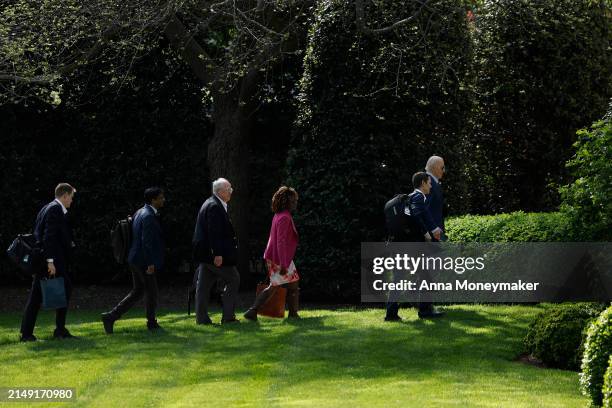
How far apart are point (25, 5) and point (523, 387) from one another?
10578 mm

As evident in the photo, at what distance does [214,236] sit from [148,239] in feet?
2.81

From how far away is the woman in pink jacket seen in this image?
45.5 feet

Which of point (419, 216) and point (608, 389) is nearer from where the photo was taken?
point (608, 389)

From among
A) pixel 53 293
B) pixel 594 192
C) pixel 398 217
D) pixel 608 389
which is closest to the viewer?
pixel 608 389

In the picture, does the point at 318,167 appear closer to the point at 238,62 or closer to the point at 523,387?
the point at 238,62

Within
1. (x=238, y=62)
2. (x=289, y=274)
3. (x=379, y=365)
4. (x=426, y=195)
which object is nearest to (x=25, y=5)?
(x=238, y=62)

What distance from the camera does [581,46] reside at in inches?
744

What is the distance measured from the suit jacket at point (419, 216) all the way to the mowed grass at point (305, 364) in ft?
3.91

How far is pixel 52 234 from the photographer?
1280 cm

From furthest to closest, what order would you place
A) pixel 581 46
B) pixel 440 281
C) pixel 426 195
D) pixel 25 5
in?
pixel 581 46, pixel 25 5, pixel 440 281, pixel 426 195

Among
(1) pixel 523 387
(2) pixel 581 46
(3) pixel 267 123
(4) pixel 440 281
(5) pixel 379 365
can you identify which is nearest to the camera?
(1) pixel 523 387

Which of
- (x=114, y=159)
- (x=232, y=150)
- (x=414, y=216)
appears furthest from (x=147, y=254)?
(x=114, y=159)

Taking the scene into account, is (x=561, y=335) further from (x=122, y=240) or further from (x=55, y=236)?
(x=55, y=236)

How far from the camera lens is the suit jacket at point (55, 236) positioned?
504 inches
